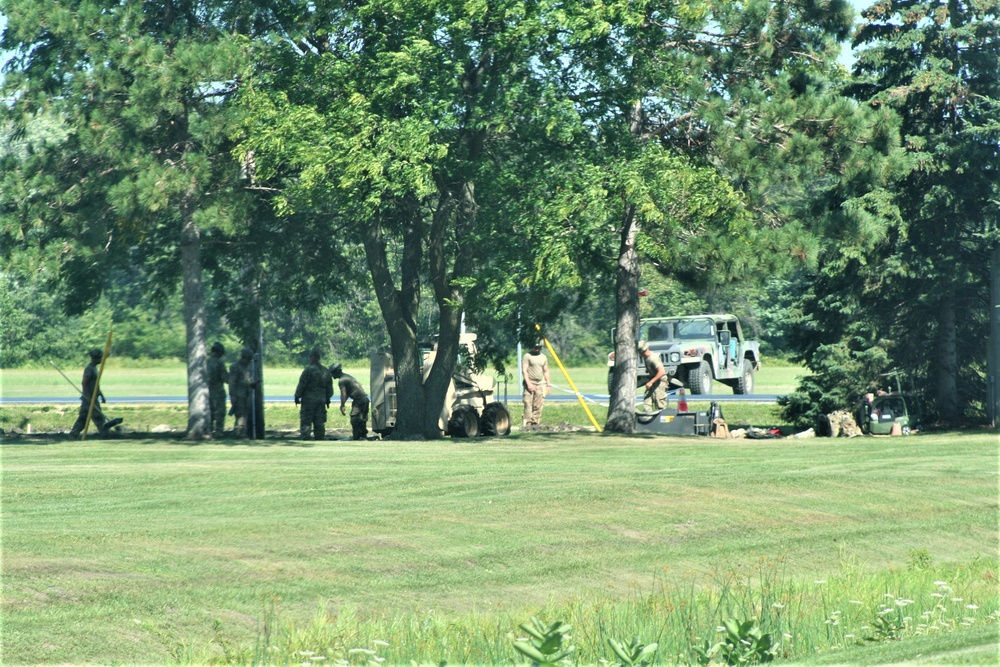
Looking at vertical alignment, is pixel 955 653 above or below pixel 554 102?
below

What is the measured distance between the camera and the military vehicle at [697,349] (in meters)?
32.6

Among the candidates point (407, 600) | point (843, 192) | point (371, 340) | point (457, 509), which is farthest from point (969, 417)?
point (371, 340)

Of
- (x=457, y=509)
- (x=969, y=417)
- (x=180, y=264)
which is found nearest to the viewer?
(x=457, y=509)

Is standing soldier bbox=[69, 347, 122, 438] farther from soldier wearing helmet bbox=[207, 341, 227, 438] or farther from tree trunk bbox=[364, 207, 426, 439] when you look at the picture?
tree trunk bbox=[364, 207, 426, 439]

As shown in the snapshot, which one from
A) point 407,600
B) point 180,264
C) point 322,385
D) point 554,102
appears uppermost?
point 554,102

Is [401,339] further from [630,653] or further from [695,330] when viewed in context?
[630,653]

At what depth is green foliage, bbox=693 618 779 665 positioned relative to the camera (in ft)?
27.0

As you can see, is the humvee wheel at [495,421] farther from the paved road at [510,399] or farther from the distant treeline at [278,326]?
the distant treeline at [278,326]

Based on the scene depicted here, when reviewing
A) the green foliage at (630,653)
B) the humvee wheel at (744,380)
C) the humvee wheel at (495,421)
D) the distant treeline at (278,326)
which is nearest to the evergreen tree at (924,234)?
Answer: the humvee wheel at (744,380)

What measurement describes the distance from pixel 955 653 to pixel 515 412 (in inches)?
1124

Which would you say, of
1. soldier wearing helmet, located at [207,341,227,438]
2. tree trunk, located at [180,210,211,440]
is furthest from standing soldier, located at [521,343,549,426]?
tree trunk, located at [180,210,211,440]

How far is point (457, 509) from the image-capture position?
14.2 meters

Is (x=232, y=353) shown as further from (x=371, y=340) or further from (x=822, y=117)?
(x=822, y=117)

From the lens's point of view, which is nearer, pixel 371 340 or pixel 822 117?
pixel 822 117
